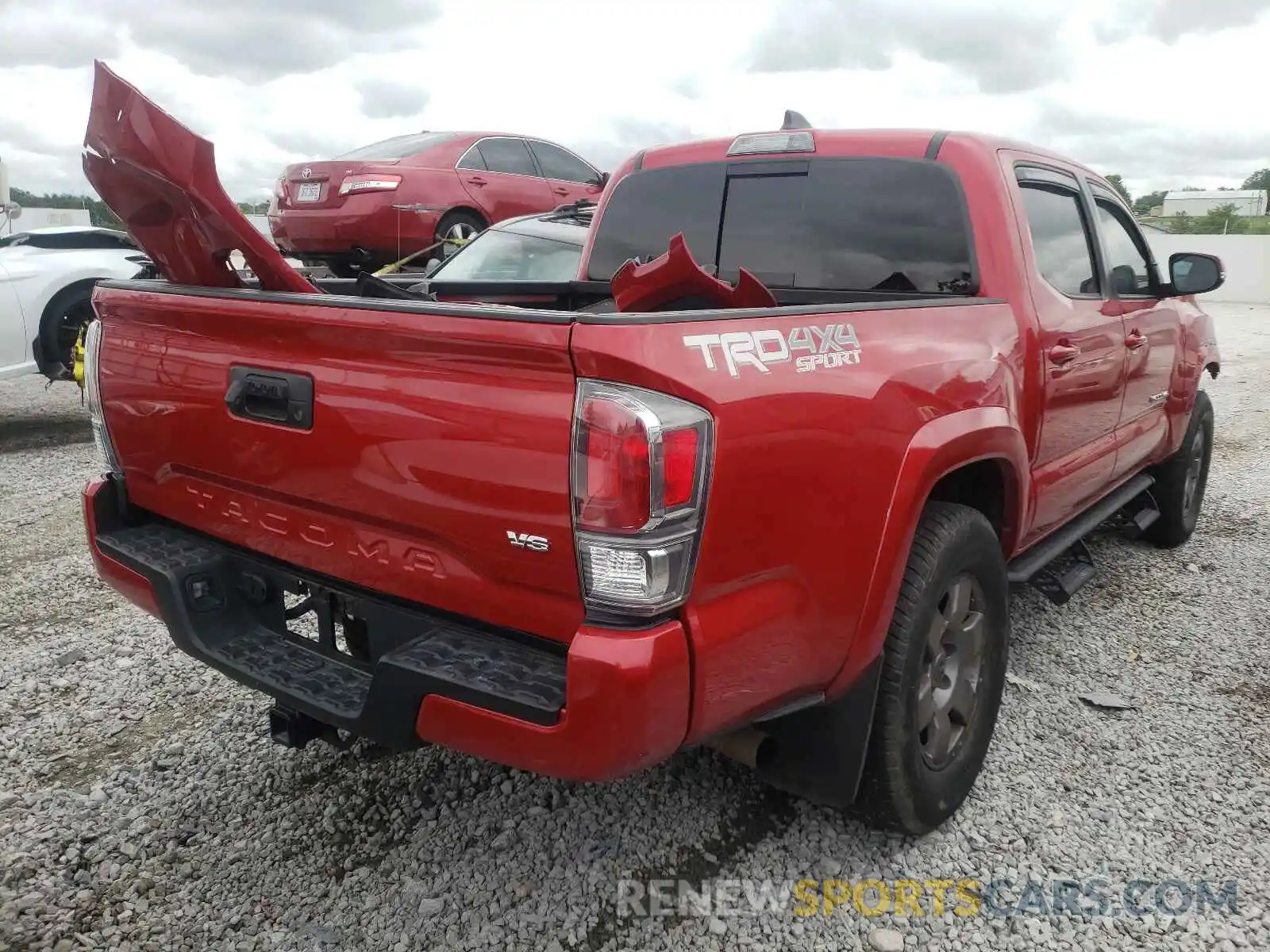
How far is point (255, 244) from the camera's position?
7.29ft

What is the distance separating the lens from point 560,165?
1092 cm

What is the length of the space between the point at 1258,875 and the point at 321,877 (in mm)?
2392

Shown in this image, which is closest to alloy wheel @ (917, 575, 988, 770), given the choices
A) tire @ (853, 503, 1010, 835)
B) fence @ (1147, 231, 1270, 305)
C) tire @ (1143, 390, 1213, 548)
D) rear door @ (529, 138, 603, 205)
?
tire @ (853, 503, 1010, 835)

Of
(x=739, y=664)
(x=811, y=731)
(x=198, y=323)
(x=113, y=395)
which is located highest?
(x=198, y=323)

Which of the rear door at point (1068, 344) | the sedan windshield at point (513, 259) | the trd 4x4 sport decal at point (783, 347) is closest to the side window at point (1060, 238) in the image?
the rear door at point (1068, 344)

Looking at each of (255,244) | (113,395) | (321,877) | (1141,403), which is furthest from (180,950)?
(1141,403)

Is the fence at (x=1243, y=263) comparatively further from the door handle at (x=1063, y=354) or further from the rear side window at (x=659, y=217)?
the rear side window at (x=659, y=217)

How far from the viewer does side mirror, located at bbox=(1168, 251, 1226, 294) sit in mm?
4098

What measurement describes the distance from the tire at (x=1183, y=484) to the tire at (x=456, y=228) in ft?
21.0

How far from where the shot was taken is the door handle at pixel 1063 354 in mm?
3072

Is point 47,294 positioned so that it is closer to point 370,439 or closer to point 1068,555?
point 370,439

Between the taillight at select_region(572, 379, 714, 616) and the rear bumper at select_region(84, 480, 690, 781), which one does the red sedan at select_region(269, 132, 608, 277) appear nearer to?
the rear bumper at select_region(84, 480, 690, 781)

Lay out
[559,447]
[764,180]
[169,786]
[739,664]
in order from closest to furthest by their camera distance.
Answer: [559,447], [739,664], [169,786], [764,180]

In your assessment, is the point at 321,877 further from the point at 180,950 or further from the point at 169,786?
the point at 169,786
